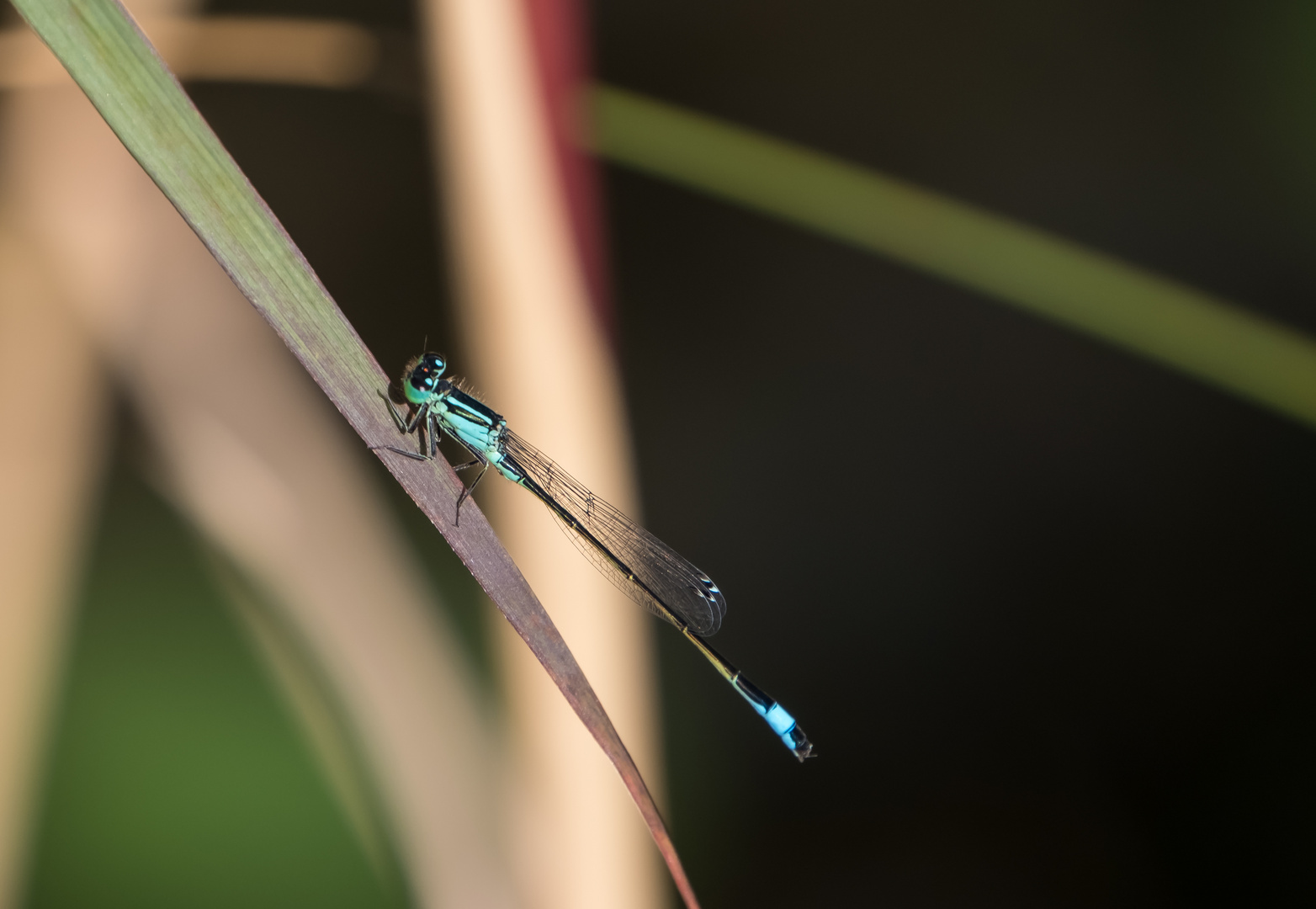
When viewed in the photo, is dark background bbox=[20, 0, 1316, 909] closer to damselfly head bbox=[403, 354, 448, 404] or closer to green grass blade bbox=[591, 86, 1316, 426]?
green grass blade bbox=[591, 86, 1316, 426]

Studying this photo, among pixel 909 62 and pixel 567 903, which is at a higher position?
pixel 909 62

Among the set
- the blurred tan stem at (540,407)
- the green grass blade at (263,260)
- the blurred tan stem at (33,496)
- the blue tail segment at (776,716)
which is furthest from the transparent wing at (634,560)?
the blurred tan stem at (33,496)

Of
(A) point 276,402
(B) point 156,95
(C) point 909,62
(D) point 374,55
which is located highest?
(D) point 374,55

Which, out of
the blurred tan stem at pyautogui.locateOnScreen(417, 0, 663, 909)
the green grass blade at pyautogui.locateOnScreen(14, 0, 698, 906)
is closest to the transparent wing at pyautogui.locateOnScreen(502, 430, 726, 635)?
the blurred tan stem at pyautogui.locateOnScreen(417, 0, 663, 909)

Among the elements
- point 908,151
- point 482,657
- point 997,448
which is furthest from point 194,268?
point 997,448

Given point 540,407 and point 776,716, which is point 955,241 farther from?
point 776,716

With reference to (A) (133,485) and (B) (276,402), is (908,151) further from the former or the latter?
(A) (133,485)

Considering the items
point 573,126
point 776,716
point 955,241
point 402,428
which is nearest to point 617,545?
point 776,716
